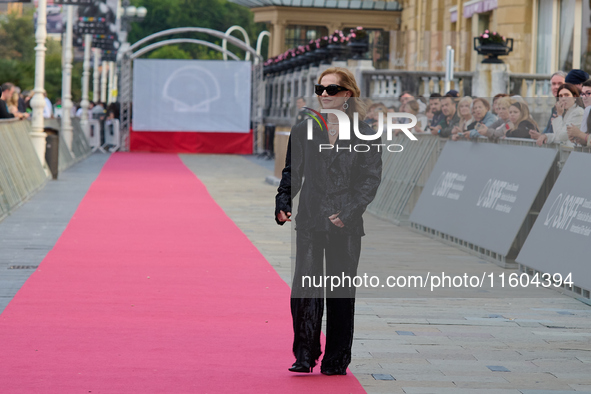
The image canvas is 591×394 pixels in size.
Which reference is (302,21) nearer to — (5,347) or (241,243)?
(241,243)

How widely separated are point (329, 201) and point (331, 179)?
13 centimetres

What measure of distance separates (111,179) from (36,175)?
13.6 feet

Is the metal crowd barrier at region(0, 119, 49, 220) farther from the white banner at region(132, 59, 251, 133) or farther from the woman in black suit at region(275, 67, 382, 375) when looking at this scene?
the white banner at region(132, 59, 251, 133)

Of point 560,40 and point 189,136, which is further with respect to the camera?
point 189,136

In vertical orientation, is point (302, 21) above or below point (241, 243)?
above

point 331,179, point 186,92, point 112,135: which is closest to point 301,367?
point 331,179

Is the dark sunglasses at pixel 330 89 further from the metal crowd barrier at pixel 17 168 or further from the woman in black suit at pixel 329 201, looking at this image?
the metal crowd barrier at pixel 17 168

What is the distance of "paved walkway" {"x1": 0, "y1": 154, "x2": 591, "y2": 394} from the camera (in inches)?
252

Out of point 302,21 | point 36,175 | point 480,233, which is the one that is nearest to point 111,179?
point 36,175

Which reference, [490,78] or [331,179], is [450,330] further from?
[490,78]

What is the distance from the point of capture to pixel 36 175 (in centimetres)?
2114

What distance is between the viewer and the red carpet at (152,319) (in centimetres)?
619

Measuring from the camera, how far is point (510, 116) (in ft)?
39.9

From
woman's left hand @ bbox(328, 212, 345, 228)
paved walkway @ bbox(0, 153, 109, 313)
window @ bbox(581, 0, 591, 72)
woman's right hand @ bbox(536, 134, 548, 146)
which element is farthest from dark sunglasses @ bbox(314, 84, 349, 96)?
window @ bbox(581, 0, 591, 72)
